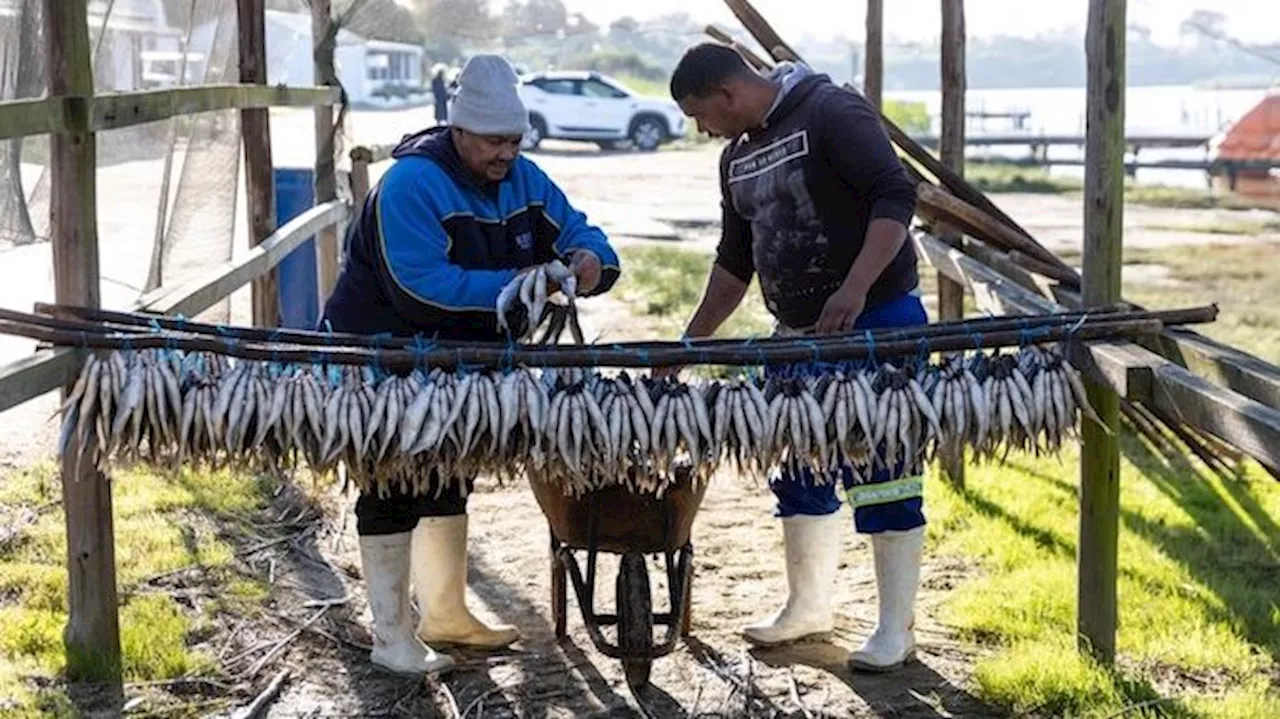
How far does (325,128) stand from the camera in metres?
7.55

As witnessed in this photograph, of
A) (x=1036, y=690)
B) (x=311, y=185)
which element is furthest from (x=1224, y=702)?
(x=311, y=185)

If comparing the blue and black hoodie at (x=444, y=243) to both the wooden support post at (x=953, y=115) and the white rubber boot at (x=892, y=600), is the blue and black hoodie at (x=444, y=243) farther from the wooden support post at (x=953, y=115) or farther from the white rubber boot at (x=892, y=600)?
the wooden support post at (x=953, y=115)

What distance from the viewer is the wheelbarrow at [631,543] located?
4270 millimetres

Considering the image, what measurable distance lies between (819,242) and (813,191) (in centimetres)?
14

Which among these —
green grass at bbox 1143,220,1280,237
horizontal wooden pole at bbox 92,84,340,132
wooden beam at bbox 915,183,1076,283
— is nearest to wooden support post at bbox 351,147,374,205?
horizontal wooden pole at bbox 92,84,340,132

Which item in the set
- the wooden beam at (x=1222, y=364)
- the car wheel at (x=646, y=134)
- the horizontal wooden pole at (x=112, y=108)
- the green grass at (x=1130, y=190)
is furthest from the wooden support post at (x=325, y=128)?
the car wheel at (x=646, y=134)

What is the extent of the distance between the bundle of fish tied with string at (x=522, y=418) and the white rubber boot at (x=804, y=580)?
0.89m

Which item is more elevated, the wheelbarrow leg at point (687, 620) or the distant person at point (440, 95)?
the distant person at point (440, 95)

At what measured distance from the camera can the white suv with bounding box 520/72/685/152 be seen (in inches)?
1181

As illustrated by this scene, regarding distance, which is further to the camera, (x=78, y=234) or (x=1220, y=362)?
(x=78, y=234)

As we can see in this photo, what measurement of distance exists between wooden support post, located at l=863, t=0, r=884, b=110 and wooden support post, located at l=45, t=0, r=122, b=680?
11.9 feet

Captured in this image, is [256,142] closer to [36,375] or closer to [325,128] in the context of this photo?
[325,128]

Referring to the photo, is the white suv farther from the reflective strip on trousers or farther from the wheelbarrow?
the wheelbarrow

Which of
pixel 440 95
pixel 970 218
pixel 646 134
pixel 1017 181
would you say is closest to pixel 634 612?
pixel 970 218
